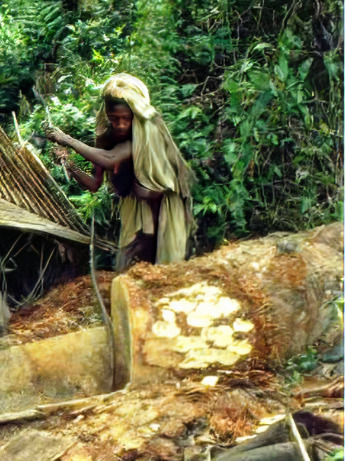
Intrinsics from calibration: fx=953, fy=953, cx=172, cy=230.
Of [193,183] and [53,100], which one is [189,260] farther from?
[53,100]

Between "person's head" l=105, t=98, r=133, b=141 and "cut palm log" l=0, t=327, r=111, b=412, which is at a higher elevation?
"person's head" l=105, t=98, r=133, b=141

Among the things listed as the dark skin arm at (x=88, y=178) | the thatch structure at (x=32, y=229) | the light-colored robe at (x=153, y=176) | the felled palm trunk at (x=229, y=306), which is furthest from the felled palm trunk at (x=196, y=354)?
the dark skin arm at (x=88, y=178)

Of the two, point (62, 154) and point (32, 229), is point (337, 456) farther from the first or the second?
point (62, 154)

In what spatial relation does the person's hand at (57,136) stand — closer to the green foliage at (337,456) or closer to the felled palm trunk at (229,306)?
the felled palm trunk at (229,306)

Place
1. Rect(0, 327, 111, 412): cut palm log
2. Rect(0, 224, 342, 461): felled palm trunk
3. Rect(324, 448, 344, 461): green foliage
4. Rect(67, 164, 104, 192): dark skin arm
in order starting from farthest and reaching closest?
Rect(67, 164, 104, 192): dark skin arm
Rect(0, 327, 111, 412): cut palm log
Rect(0, 224, 342, 461): felled palm trunk
Rect(324, 448, 344, 461): green foliage

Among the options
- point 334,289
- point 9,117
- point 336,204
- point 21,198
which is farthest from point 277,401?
point 9,117

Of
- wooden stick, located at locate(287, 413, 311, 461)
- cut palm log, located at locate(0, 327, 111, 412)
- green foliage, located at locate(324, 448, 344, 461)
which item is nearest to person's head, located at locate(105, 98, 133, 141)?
cut palm log, located at locate(0, 327, 111, 412)

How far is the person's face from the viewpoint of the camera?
4059 mm

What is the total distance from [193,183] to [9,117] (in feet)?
2.92

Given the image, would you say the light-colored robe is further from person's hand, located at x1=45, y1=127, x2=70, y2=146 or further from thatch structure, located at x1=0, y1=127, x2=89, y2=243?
thatch structure, located at x1=0, y1=127, x2=89, y2=243

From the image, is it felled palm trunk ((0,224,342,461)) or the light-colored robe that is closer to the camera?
felled palm trunk ((0,224,342,461))

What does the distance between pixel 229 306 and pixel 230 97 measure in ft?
2.99

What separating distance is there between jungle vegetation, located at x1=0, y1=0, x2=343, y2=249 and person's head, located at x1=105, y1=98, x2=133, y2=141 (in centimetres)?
10

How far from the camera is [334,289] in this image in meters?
4.01
